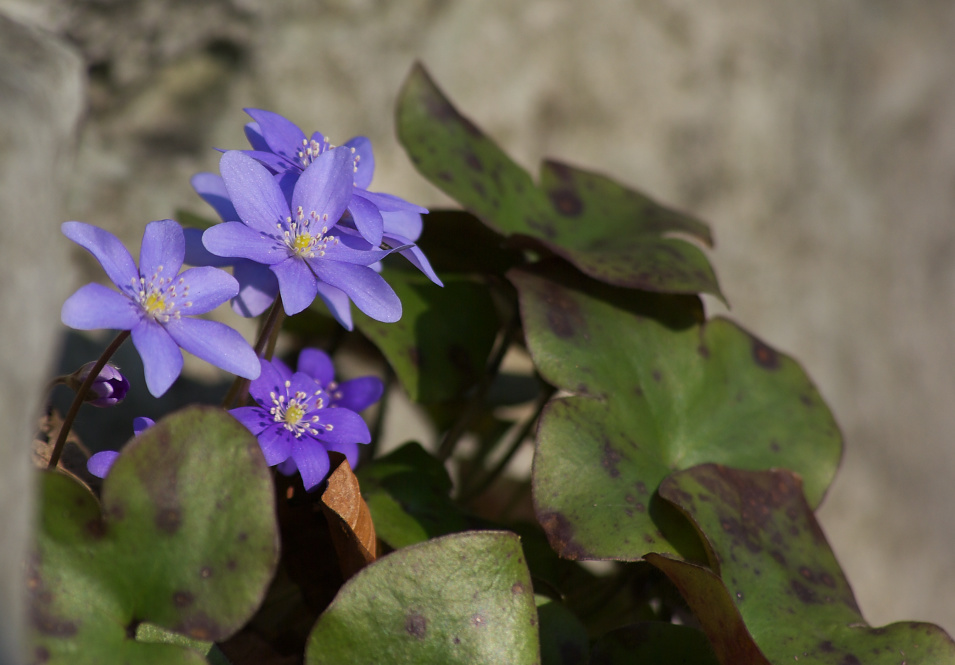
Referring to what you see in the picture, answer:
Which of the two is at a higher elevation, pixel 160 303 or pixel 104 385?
pixel 160 303

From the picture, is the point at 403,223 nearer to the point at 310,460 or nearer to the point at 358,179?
the point at 358,179

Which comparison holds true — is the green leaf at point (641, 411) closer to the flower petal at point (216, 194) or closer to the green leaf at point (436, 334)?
the green leaf at point (436, 334)

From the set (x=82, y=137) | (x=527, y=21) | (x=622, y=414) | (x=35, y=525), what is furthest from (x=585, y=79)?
(x=35, y=525)

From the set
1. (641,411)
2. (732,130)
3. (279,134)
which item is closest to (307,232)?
(279,134)

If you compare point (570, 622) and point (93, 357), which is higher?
point (570, 622)

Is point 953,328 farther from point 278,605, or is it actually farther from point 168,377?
point 168,377

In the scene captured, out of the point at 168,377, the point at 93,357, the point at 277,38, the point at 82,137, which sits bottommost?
the point at 93,357

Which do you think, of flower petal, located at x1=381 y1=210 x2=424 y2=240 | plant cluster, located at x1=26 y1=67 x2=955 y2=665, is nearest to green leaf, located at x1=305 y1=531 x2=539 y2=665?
plant cluster, located at x1=26 y1=67 x2=955 y2=665

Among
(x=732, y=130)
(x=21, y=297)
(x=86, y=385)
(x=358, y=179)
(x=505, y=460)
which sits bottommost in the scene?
(x=505, y=460)
